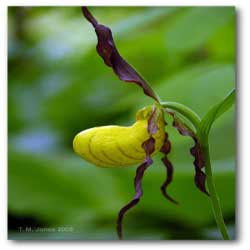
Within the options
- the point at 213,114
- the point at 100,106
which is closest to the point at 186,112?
the point at 213,114

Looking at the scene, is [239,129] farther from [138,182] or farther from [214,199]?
[138,182]

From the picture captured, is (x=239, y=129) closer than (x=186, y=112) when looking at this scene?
No

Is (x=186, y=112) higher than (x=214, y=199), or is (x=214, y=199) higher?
(x=186, y=112)

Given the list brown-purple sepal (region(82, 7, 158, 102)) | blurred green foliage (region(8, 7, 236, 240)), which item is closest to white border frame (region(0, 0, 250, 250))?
blurred green foliage (region(8, 7, 236, 240))

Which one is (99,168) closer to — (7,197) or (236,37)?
(7,197)
